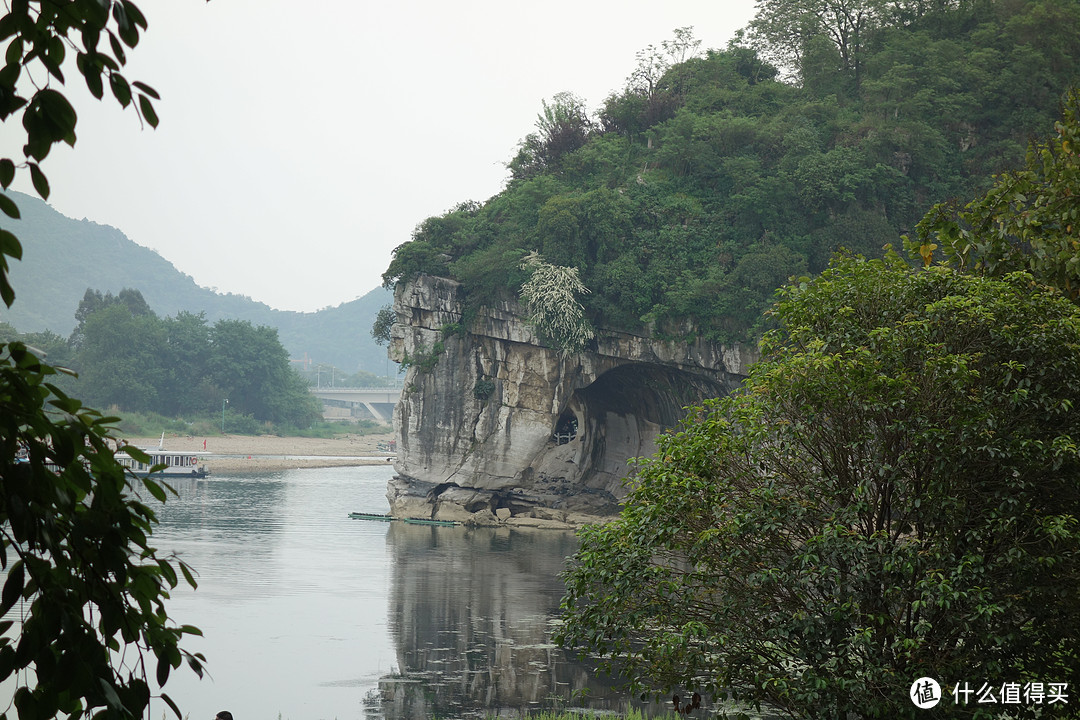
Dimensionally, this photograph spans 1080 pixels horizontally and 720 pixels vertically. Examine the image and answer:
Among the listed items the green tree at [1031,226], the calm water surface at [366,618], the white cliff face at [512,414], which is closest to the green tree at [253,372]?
the calm water surface at [366,618]

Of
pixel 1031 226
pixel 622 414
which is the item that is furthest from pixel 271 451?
pixel 1031 226

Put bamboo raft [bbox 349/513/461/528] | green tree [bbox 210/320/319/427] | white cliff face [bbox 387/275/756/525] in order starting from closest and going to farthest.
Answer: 1. white cliff face [bbox 387/275/756/525]
2. bamboo raft [bbox 349/513/461/528]
3. green tree [bbox 210/320/319/427]

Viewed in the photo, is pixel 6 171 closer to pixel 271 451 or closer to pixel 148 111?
pixel 148 111

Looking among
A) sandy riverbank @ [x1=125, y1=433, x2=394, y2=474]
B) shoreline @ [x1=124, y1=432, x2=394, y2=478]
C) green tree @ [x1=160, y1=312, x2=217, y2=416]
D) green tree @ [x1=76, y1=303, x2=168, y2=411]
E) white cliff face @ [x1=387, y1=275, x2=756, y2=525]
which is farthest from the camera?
green tree @ [x1=160, y1=312, x2=217, y2=416]

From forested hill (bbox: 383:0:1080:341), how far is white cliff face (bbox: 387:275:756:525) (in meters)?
1.62

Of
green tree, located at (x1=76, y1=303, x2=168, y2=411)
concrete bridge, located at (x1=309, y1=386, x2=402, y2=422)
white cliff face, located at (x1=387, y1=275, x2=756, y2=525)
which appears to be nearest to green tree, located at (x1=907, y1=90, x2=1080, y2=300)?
white cliff face, located at (x1=387, y1=275, x2=756, y2=525)

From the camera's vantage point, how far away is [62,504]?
2.21 m

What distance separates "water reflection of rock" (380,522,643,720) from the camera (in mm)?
15031

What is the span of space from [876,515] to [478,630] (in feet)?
45.3

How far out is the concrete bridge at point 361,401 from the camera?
94750 mm

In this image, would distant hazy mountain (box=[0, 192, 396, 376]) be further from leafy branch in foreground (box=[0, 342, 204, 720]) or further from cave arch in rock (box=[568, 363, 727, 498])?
leafy branch in foreground (box=[0, 342, 204, 720])

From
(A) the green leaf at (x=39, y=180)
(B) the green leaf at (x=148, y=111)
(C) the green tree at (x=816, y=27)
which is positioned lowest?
(A) the green leaf at (x=39, y=180)

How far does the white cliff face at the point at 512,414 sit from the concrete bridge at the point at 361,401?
53.7 m

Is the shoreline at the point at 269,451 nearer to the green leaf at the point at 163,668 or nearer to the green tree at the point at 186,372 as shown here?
the green tree at the point at 186,372
